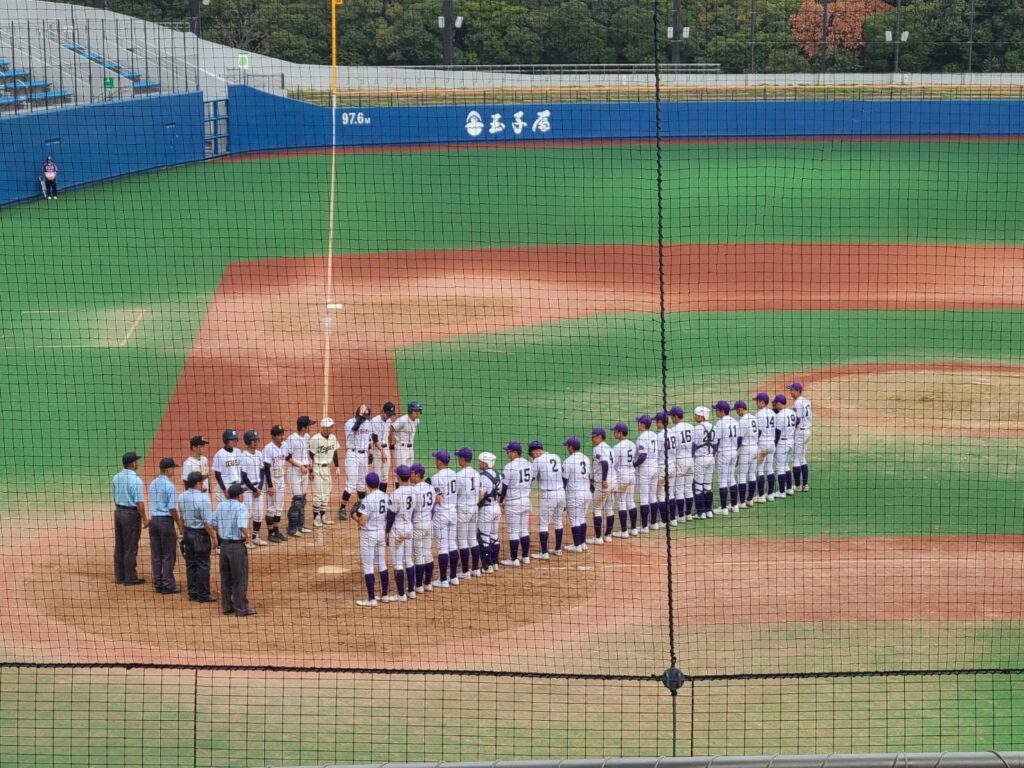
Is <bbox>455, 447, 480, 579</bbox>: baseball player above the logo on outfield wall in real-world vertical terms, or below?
below

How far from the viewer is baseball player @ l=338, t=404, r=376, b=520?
15172mm

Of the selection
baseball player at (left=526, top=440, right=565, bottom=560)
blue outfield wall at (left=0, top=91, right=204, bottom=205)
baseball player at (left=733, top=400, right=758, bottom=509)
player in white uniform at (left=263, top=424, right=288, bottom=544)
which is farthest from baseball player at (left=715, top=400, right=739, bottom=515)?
blue outfield wall at (left=0, top=91, right=204, bottom=205)

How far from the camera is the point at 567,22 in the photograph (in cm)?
4734

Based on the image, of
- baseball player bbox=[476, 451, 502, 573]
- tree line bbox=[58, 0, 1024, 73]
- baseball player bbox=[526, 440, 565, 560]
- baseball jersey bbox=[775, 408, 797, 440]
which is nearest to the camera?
baseball player bbox=[476, 451, 502, 573]

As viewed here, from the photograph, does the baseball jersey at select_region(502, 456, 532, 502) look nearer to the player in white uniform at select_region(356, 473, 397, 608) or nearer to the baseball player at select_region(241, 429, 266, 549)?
the player in white uniform at select_region(356, 473, 397, 608)

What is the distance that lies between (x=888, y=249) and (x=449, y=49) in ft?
68.4

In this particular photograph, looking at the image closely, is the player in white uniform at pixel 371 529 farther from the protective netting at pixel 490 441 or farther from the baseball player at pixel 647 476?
the baseball player at pixel 647 476

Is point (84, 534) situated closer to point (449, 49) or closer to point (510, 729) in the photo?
point (510, 729)

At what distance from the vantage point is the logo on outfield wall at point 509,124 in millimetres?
41781

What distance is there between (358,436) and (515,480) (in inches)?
88.7

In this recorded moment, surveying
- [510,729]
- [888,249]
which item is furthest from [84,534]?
[888,249]

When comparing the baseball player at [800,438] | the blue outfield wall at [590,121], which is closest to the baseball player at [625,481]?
the baseball player at [800,438]

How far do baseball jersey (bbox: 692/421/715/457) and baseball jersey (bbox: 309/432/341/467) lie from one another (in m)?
3.84

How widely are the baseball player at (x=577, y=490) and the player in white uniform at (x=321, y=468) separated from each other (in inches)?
98.1
